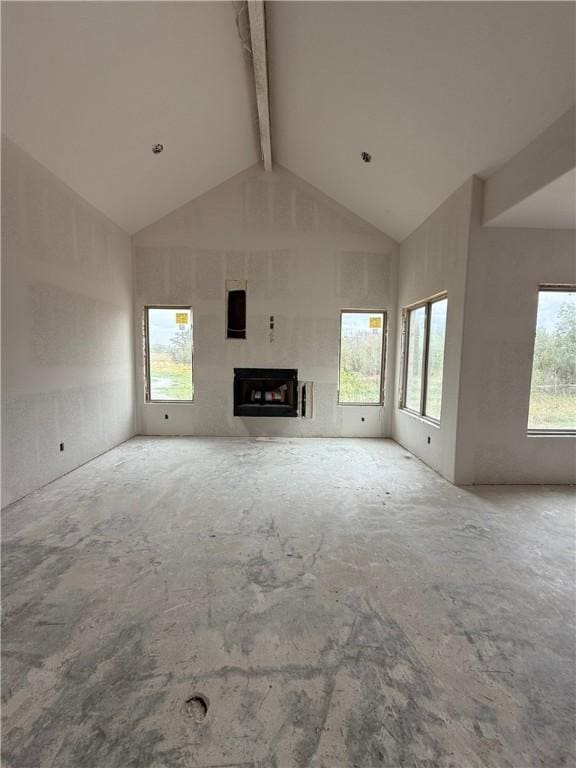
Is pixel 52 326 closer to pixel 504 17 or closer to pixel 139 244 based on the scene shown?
pixel 139 244

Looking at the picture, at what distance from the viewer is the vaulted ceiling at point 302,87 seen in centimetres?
231

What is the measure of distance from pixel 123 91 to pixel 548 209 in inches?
155

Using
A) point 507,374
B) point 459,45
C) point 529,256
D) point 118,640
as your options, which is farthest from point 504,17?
point 118,640

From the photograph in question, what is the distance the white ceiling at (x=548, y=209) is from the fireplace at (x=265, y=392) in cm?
329

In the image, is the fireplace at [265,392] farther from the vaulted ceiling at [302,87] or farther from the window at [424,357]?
the vaulted ceiling at [302,87]

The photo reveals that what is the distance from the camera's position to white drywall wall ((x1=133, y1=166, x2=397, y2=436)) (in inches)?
207

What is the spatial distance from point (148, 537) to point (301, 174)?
5201 mm

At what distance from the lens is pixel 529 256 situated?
341cm

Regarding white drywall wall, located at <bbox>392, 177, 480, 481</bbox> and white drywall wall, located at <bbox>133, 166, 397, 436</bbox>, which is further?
white drywall wall, located at <bbox>133, 166, 397, 436</bbox>

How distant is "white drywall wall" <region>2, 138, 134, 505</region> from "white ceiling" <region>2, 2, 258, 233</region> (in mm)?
341

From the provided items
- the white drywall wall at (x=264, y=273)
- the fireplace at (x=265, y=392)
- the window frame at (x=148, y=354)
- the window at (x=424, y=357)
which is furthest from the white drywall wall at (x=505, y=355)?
the window frame at (x=148, y=354)

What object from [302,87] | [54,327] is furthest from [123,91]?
[54,327]

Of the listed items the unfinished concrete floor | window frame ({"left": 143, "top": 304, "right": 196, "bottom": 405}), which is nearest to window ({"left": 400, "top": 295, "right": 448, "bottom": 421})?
the unfinished concrete floor

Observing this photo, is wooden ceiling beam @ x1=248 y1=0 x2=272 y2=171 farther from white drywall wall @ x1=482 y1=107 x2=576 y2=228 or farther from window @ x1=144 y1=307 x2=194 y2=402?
window @ x1=144 y1=307 x2=194 y2=402
